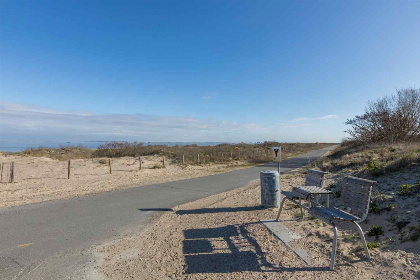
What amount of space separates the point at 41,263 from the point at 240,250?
2965mm

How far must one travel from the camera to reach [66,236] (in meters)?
4.88

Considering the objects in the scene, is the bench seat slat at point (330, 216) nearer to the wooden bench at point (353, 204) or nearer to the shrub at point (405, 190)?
the wooden bench at point (353, 204)

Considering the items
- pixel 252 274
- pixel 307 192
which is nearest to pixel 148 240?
pixel 252 274

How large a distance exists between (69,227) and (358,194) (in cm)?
560

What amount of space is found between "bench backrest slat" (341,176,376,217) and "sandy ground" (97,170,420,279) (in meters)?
0.52

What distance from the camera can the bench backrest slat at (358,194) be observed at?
3.90 m

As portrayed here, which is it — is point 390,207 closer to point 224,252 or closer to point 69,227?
point 224,252

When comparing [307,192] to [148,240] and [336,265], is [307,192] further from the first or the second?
[148,240]

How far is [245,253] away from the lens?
3855 millimetres

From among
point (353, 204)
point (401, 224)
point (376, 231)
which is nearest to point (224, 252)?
point (353, 204)

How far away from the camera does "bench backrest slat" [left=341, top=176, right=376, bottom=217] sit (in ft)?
12.8

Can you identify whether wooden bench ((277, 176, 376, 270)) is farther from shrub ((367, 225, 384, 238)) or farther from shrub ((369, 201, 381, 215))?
shrub ((369, 201, 381, 215))

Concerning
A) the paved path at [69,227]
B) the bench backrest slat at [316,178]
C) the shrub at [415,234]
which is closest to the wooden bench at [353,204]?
the shrub at [415,234]

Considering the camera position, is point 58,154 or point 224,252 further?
point 58,154
